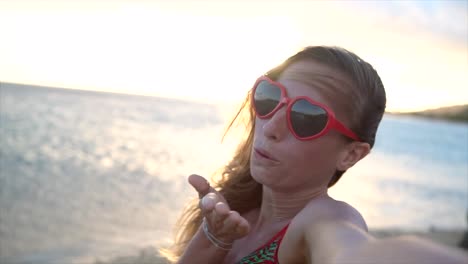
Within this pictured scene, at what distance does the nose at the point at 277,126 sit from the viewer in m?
2.26

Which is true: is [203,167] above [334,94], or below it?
below

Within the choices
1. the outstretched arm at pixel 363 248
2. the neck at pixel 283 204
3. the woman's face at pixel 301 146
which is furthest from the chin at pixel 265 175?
the outstretched arm at pixel 363 248

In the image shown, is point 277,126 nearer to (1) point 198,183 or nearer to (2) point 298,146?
(2) point 298,146

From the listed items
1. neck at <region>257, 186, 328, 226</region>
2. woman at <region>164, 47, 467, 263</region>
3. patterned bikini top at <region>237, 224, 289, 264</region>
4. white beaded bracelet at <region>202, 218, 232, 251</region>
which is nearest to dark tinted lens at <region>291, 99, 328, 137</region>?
woman at <region>164, 47, 467, 263</region>

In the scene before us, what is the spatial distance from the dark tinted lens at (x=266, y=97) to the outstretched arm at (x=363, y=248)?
61cm

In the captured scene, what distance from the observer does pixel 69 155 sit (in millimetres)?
20688

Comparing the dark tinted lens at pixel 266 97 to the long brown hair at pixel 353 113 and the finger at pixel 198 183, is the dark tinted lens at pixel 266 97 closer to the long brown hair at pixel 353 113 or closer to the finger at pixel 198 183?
the long brown hair at pixel 353 113

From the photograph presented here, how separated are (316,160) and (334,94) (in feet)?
0.88

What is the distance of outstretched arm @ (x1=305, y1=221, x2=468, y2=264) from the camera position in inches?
40.1

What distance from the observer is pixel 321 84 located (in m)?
2.20

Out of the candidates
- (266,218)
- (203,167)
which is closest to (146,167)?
(203,167)

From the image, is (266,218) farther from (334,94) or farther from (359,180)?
(359,180)

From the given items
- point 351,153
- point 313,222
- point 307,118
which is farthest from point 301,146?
point 313,222

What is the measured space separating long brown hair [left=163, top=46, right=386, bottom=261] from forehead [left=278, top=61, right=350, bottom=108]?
3cm
